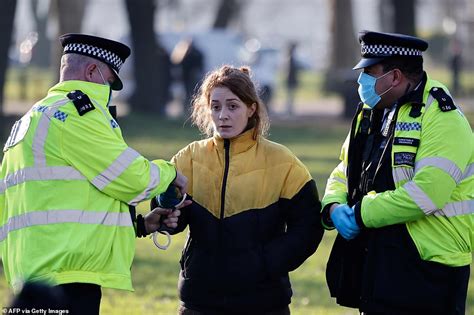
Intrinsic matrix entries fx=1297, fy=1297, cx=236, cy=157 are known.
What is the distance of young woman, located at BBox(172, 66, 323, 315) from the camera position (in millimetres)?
6578

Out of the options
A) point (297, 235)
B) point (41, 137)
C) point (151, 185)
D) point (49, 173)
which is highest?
point (41, 137)

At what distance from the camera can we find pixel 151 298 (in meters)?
10.6

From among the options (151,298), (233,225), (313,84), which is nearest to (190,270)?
(233,225)

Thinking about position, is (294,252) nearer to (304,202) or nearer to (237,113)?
(304,202)

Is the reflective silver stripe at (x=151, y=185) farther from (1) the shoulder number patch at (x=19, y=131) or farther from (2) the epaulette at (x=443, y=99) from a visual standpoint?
(2) the epaulette at (x=443, y=99)

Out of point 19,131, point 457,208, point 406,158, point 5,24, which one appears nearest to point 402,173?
point 406,158

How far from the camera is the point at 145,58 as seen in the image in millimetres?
30297

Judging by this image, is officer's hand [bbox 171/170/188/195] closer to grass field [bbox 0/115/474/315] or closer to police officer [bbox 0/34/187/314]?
police officer [bbox 0/34/187/314]

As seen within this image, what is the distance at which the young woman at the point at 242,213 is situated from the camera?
6.58m

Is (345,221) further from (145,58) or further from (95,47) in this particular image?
(145,58)

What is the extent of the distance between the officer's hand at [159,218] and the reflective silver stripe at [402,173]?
1063 millimetres

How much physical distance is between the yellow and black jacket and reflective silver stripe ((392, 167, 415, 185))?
20.6 inches

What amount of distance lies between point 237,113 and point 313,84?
44.5 meters

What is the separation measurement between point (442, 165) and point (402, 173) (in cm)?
21
